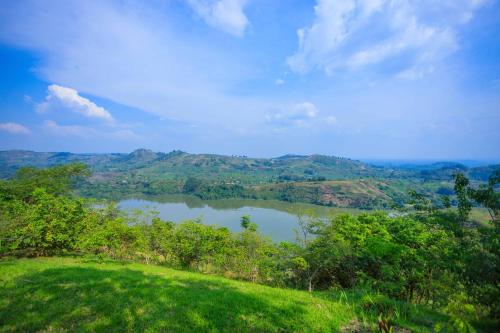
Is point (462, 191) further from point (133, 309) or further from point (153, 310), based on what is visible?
point (133, 309)

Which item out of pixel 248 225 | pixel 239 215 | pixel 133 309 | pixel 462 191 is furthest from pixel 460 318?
pixel 239 215

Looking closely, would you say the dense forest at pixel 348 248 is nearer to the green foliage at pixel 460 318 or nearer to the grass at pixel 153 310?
the green foliage at pixel 460 318

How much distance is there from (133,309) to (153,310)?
0.50 meters

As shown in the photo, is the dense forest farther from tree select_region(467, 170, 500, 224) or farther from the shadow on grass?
the shadow on grass

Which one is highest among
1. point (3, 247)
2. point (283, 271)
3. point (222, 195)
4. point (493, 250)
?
point (493, 250)

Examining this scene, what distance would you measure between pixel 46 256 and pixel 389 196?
139m

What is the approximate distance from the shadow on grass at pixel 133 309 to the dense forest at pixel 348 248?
2750 millimetres

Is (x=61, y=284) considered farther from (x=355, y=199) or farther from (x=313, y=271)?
(x=355, y=199)

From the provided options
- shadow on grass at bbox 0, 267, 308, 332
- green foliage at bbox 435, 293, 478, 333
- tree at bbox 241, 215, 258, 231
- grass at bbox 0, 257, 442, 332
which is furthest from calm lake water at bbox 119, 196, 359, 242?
green foliage at bbox 435, 293, 478, 333

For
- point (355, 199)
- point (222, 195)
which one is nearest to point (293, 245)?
point (355, 199)

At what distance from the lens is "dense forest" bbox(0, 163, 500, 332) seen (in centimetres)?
596

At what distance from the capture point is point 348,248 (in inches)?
489

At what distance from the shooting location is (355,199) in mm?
117812

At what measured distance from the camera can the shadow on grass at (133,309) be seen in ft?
17.6
